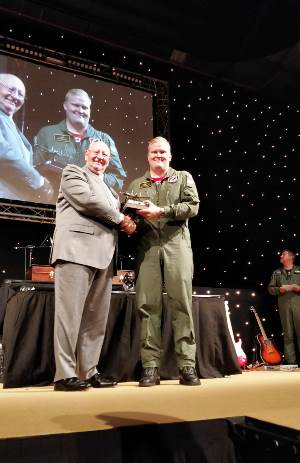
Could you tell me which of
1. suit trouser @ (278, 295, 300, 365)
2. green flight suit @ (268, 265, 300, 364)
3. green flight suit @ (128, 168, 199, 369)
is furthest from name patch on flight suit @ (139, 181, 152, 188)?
suit trouser @ (278, 295, 300, 365)

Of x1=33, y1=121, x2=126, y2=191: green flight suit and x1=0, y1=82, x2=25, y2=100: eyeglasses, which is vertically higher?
x1=0, y1=82, x2=25, y2=100: eyeglasses

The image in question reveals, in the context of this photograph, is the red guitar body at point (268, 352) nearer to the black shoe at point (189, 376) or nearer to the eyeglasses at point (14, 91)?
the black shoe at point (189, 376)

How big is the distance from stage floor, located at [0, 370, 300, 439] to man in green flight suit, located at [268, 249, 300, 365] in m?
3.40

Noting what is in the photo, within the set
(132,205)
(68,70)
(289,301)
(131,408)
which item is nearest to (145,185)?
(132,205)

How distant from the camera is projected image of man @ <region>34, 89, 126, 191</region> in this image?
479 cm

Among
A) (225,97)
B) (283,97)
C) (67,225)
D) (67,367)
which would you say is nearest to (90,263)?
(67,225)

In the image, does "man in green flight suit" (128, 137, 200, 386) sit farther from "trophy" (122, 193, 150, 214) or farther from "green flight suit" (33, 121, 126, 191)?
"green flight suit" (33, 121, 126, 191)

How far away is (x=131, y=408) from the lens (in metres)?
1.63

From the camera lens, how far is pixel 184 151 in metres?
6.20

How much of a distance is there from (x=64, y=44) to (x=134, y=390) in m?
4.61

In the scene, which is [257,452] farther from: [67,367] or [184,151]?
[184,151]

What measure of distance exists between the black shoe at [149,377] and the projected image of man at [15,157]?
8.71 feet

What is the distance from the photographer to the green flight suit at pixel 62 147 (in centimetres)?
477

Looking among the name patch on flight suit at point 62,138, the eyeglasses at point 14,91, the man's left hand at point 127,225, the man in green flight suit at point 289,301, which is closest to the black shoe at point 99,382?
the man's left hand at point 127,225
